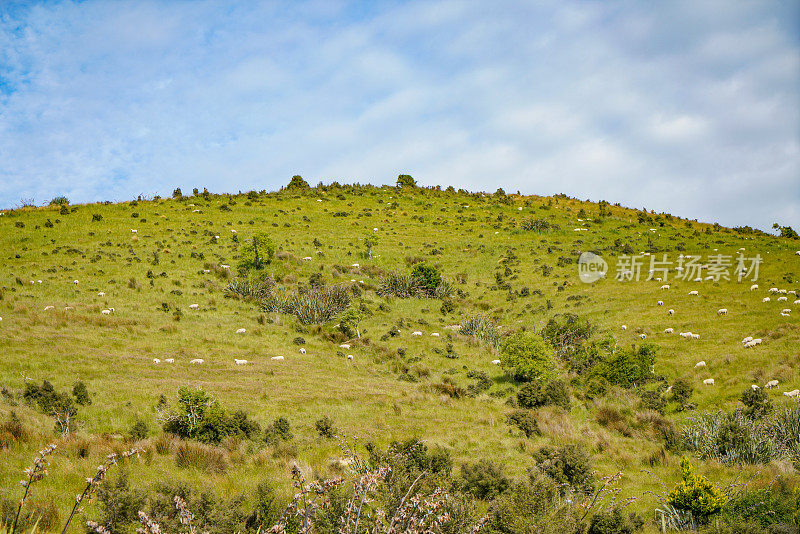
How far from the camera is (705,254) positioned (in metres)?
40.9

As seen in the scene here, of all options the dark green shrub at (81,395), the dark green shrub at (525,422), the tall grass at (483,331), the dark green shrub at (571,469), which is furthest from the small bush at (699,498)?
the tall grass at (483,331)

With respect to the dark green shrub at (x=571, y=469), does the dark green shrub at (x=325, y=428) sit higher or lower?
lower

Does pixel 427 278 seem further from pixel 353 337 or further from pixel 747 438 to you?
pixel 747 438

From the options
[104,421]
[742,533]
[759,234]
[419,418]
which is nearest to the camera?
[742,533]

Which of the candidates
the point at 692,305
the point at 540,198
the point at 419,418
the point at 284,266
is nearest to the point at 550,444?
the point at 419,418

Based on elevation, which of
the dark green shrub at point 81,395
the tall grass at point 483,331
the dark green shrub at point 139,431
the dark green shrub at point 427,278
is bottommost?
the dark green shrub at point 139,431

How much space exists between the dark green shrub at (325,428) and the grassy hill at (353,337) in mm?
306

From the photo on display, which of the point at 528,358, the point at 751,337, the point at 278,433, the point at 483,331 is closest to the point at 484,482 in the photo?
the point at 278,433

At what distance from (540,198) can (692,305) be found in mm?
44176

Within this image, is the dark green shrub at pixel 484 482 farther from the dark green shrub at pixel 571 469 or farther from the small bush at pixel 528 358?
the small bush at pixel 528 358

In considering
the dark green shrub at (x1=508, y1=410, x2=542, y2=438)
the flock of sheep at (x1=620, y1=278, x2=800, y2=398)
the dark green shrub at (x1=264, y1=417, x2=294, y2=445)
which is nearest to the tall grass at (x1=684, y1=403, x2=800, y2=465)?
the flock of sheep at (x1=620, y1=278, x2=800, y2=398)

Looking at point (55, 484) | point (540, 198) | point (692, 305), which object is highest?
point (540, 198)

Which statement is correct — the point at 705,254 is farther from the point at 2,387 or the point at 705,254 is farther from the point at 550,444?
the point at 2,387

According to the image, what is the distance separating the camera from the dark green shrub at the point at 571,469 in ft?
34.6
